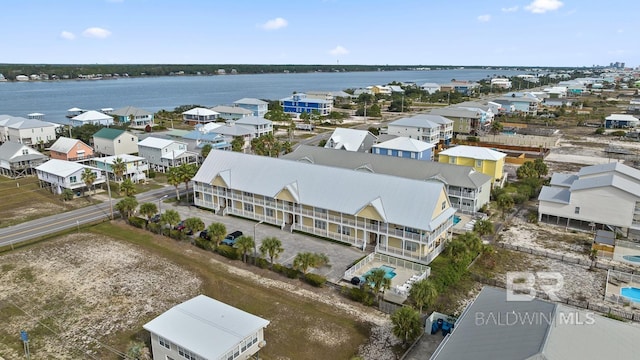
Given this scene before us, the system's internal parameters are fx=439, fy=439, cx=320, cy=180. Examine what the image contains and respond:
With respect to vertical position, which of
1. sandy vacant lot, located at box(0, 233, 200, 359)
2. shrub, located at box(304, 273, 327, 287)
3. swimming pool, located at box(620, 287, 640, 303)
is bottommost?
swimming pool, located at box(620, 287, 640, 303)

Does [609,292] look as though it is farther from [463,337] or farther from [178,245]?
[178,245]

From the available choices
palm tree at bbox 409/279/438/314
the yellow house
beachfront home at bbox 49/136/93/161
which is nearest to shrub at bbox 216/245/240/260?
palm tree at bbox 409/279/438/314

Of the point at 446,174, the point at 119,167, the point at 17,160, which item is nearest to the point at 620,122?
the point at 446,174

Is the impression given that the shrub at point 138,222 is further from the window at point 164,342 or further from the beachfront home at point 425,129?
the beachfront home at point 425,129

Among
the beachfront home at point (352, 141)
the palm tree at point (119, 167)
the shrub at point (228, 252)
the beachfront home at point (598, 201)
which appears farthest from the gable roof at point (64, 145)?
the beachfront home at point (598, 201)

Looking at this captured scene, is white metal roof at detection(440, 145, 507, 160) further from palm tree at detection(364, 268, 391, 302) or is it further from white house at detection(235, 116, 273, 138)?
white house at detection(235, 116, 273, 138)

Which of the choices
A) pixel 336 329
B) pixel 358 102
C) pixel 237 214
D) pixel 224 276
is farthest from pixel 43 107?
pixel 336 329
